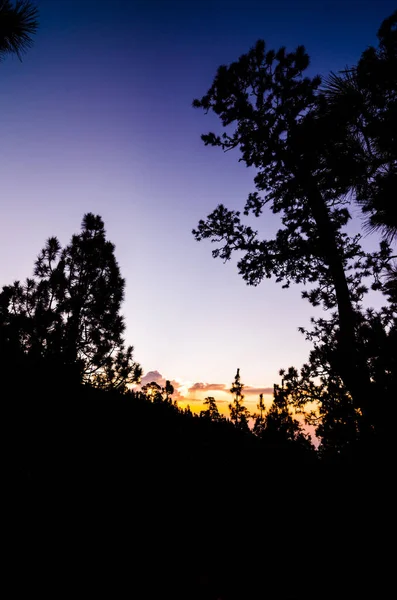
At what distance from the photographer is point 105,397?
19.9 ft

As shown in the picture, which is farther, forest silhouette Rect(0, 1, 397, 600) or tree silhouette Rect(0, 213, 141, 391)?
tree silhouette Rect(0, 213, 141, 391)

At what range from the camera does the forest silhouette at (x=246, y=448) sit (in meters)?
2.41

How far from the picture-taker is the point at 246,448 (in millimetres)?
5840

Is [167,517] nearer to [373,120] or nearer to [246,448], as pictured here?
→ [246,448]

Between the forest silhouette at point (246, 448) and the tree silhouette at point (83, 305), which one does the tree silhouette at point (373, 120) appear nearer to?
the forest silhouette at point (246, 448)

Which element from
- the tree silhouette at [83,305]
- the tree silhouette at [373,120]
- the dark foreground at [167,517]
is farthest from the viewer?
the tree silhouette at [83,305]

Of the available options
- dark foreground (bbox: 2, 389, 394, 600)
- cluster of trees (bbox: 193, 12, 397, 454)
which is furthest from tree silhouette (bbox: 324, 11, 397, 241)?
dark foreground (bbox: 2, 389, 394, 600)

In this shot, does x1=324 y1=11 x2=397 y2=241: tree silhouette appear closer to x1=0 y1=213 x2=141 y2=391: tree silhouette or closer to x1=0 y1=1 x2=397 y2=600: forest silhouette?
x1=0 y1=1 x2=397 y2=600: forest silhouette

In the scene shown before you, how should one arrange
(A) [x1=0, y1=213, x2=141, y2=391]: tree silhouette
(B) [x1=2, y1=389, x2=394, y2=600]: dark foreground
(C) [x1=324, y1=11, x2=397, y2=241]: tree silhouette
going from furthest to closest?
(A) [x1=0, y1=213, x2=141, y2=391]: tree silhouette
(C) [x1=324, y1=11, x2=397, y2=241]: tree silhouette
(B) [x1=2, y1=389, x2=394, y2=600]: dark foreground

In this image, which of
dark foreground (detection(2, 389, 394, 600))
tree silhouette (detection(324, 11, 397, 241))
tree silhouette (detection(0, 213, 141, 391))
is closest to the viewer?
dark foreground (detection(2, 389, 394, 600))

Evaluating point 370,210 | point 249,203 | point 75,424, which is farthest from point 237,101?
point 75,424

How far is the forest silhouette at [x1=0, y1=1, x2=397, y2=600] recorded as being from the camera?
2414 millimetres

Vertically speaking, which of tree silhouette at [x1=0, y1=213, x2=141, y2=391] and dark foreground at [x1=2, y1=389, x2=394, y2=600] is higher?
tree silhouette at [x1=0, y1=213, x2=141, y2=391]

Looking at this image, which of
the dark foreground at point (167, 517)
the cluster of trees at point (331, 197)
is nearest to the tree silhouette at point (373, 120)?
the cluster of trees at point (331, 197)
